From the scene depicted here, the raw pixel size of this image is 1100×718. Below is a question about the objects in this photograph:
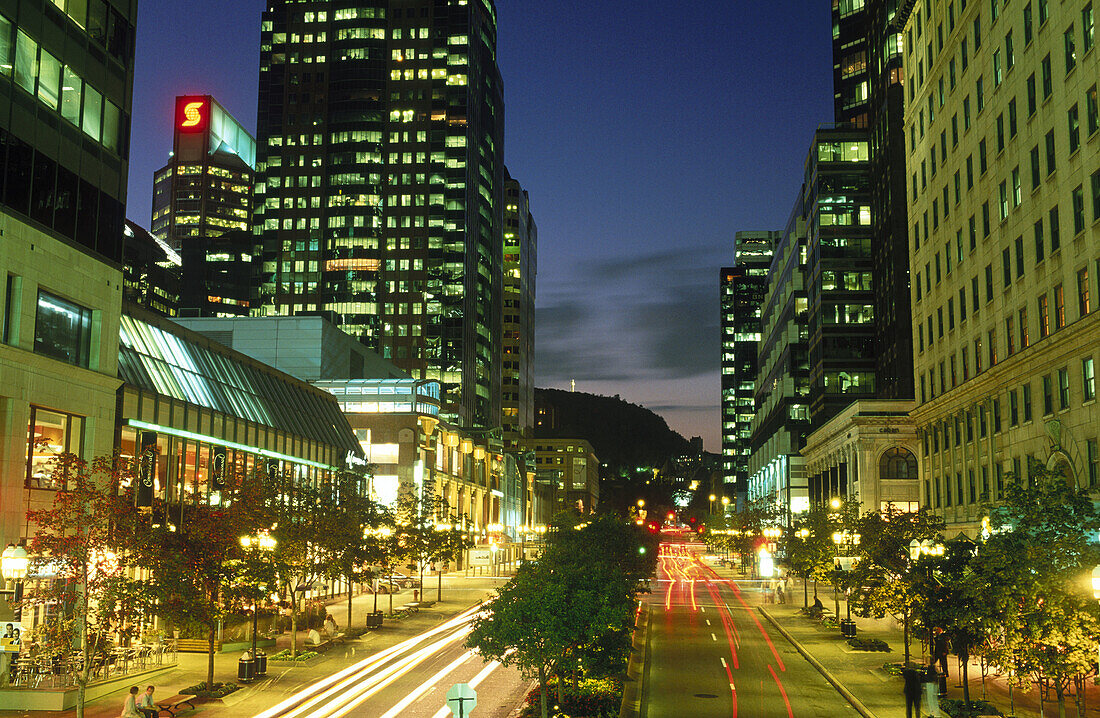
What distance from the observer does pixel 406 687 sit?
35344 millimetres

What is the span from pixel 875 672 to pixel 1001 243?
2793 cm

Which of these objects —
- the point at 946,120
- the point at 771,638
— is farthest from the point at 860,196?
the point at 771,638

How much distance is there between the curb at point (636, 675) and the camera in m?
31.2

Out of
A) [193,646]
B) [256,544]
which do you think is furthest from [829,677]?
[193,646]

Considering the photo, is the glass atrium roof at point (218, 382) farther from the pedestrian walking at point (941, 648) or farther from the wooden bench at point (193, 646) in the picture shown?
the pedestrian walking at point (941, 648)

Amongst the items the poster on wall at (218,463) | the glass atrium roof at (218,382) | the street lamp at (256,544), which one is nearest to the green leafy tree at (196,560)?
the street lamp at (256,544)

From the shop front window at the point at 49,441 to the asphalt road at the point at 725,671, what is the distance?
881 inches

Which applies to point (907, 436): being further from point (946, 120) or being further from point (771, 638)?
point (771, 638)

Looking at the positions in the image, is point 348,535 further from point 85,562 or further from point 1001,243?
point 1001,243

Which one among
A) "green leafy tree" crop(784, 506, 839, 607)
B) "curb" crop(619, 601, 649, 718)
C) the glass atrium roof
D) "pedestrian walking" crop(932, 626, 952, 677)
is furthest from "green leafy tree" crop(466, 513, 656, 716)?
the glass atrium roof

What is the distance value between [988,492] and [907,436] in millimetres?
33651

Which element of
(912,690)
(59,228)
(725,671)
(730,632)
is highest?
(59,228)

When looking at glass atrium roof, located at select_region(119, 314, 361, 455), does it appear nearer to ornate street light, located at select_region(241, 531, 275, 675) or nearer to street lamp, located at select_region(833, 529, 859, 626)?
ornate street light, located at select_region(241, 531, 275, 675)

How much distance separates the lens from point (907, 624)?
3603cm
